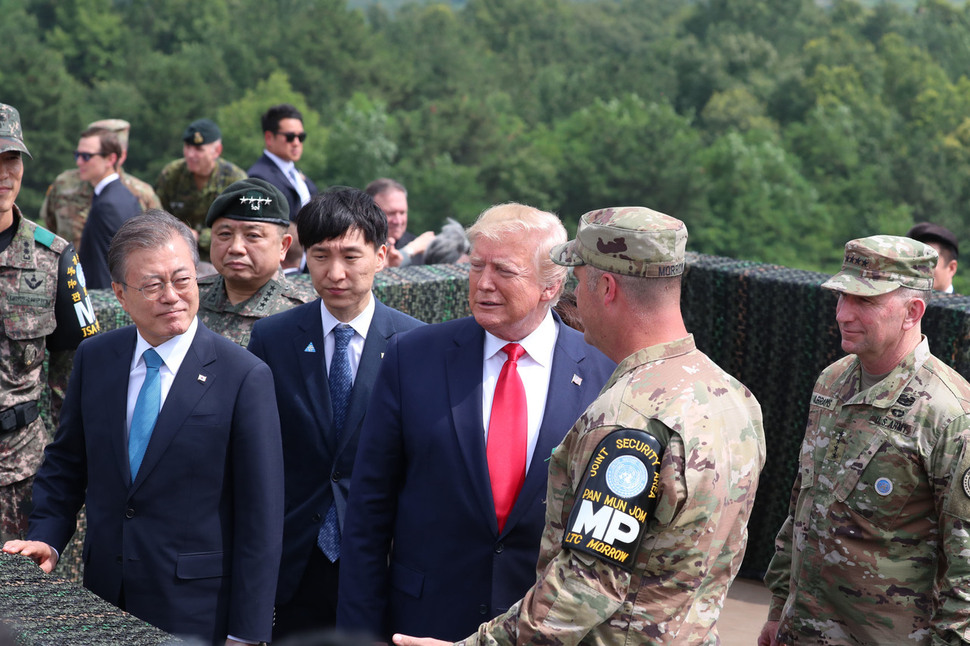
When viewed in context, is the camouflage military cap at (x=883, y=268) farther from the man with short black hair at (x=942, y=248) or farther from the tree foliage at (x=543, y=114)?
the tree foliage at (x=543, y=114)

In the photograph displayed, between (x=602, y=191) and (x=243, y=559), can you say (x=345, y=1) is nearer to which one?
(x=602, y=191)

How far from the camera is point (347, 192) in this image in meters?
4.34

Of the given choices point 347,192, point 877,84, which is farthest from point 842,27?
point 347,192

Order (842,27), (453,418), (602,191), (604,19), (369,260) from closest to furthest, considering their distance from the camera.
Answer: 1. (453,418)
2. (369,260)
3. (602,191)
4. (842,27)
5. (604,19)

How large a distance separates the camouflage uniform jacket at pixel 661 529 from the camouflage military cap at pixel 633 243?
0.20 metres

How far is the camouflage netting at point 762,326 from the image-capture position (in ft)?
22.2

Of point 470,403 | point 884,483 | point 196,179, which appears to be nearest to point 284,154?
point 196,179

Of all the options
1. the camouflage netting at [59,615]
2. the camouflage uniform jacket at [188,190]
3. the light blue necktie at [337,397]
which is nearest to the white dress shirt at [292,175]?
the camouflage uniform jacket at [188,190]

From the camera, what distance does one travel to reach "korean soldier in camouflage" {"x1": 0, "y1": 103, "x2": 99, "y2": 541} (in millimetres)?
4504

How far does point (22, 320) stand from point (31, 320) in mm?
35

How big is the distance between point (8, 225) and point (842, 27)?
193 ft

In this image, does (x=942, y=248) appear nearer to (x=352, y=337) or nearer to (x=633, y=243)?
(x=352, y=337)

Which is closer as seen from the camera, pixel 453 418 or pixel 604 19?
pixel 453 418

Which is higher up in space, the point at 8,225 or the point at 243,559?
the point at 8,225
